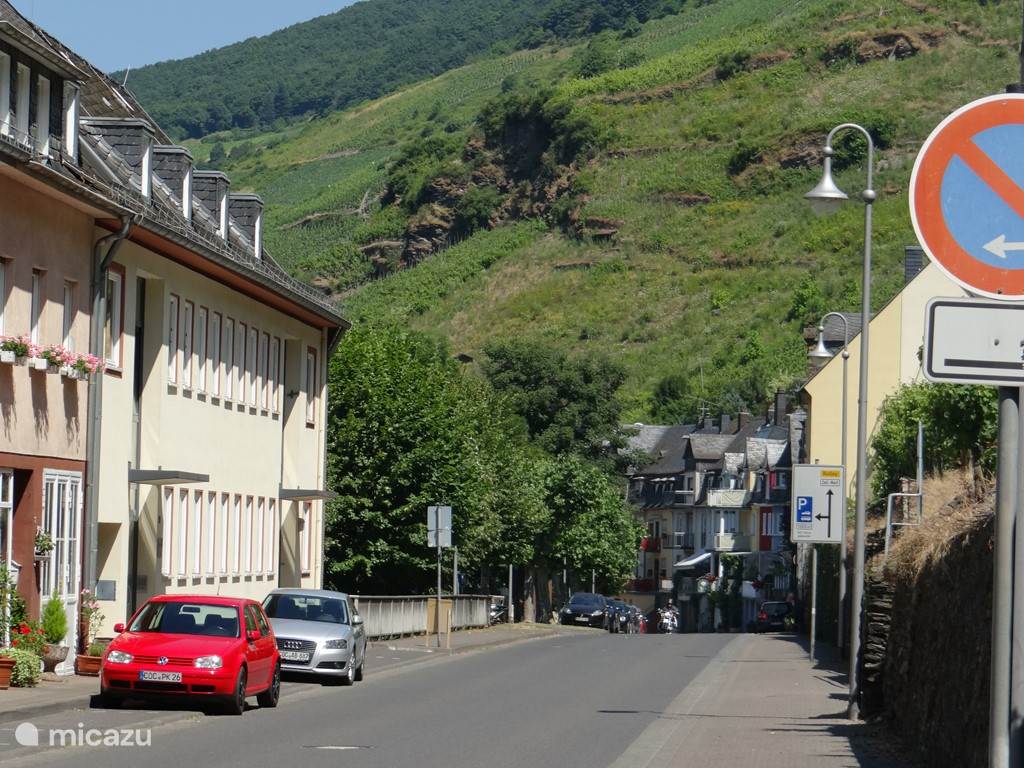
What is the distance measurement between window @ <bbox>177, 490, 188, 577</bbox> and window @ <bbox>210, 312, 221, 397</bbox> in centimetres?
252

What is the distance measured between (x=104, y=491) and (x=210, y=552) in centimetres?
696

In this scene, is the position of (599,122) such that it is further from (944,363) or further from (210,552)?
(944,363)

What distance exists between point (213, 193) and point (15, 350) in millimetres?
15102

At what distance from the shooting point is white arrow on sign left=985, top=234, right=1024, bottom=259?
19.2 feet

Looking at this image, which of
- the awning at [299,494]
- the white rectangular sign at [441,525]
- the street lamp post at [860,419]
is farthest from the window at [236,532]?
the street lamp post at [860,419]

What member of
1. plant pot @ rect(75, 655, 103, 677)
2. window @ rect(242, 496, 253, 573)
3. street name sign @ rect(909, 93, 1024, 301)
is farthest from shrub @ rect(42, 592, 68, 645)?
street name sign @ rect(909, 93, 1024, 301)

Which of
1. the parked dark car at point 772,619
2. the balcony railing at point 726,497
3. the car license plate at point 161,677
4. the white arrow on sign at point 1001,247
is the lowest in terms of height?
the parked dark car at point 772,619

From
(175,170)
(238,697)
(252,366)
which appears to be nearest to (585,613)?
(252,366)

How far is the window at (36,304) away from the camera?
24.2 m

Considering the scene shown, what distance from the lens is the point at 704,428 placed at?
138 meters

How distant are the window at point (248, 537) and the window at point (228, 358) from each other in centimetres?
273

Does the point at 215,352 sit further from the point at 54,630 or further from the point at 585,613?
the point at 585,613

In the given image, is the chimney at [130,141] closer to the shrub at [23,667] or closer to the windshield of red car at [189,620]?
the shrub at [23,667]

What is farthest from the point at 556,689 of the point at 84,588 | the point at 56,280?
the point at 56,280
